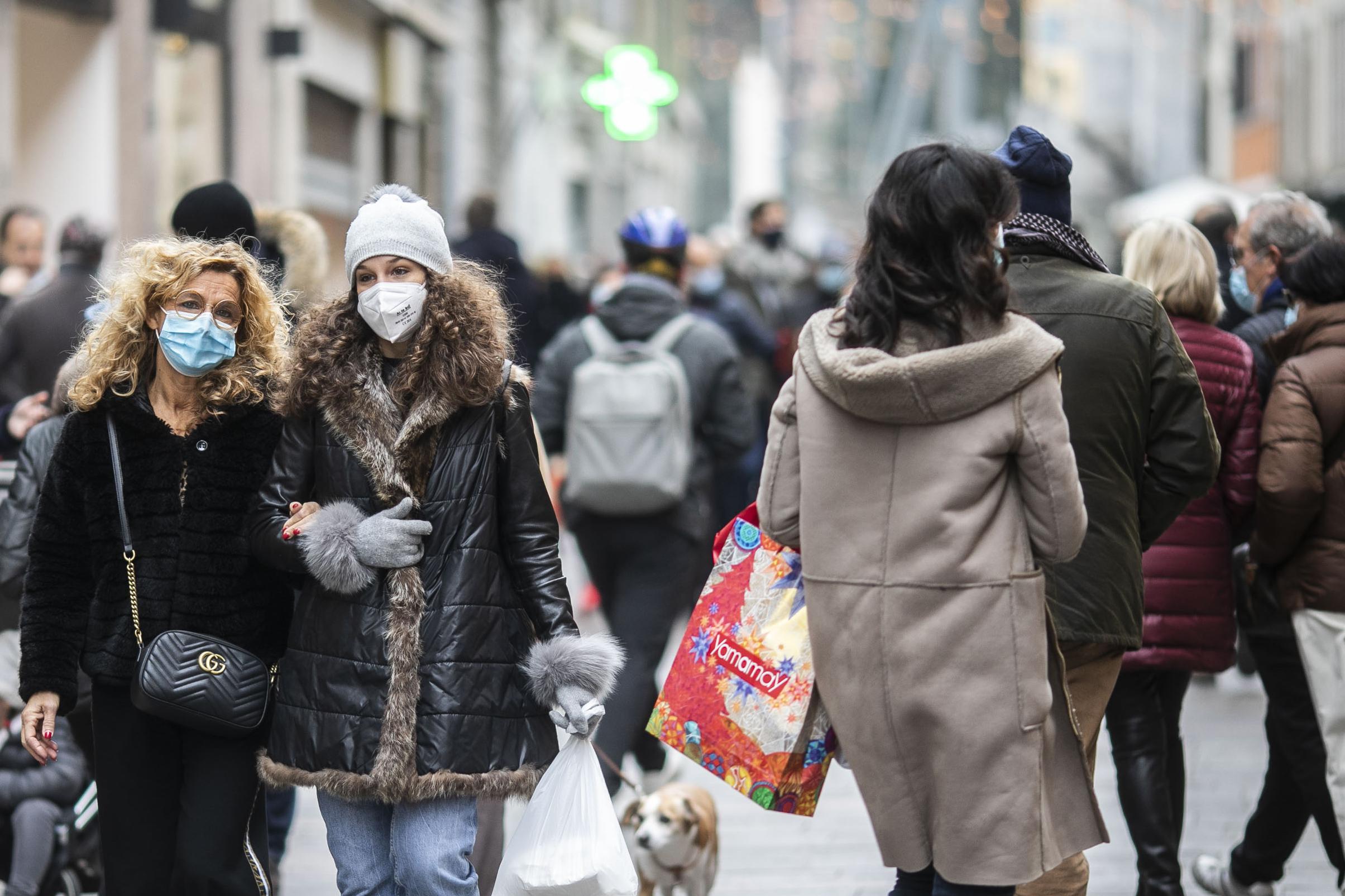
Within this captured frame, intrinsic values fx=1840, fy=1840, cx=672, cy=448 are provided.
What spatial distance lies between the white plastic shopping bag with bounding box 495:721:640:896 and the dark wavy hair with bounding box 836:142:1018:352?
1158 mm

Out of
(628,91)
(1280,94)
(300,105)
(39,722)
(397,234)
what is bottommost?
(39,722)

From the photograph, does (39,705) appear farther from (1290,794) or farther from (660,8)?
(660,8)

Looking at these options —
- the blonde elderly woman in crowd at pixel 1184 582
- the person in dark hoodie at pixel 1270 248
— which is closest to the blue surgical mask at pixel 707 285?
the person in dark hoodie at pixel 1270 248

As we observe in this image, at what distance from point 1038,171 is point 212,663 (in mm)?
2190

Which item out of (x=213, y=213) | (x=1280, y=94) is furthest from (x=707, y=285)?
(x=1280, y=94)

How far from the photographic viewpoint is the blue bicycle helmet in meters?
6.97

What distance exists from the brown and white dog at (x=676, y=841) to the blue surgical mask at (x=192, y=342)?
6.58 feet

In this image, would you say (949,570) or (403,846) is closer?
(949,570)

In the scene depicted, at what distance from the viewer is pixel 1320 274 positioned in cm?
505

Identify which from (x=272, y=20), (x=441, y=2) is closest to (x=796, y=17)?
(x=441, y=2)

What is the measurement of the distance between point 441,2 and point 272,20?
5604mm

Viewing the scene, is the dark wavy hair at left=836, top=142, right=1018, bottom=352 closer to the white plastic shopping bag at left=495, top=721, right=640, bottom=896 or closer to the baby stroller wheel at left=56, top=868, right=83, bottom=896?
the white plastic shopping bag at left=495, top=721, right=640, bottom=896

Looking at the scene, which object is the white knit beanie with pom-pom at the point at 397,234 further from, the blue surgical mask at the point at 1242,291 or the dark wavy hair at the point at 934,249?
the blue surgical mask at the point at 1242,291

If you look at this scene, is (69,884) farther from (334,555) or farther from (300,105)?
(300,105)
